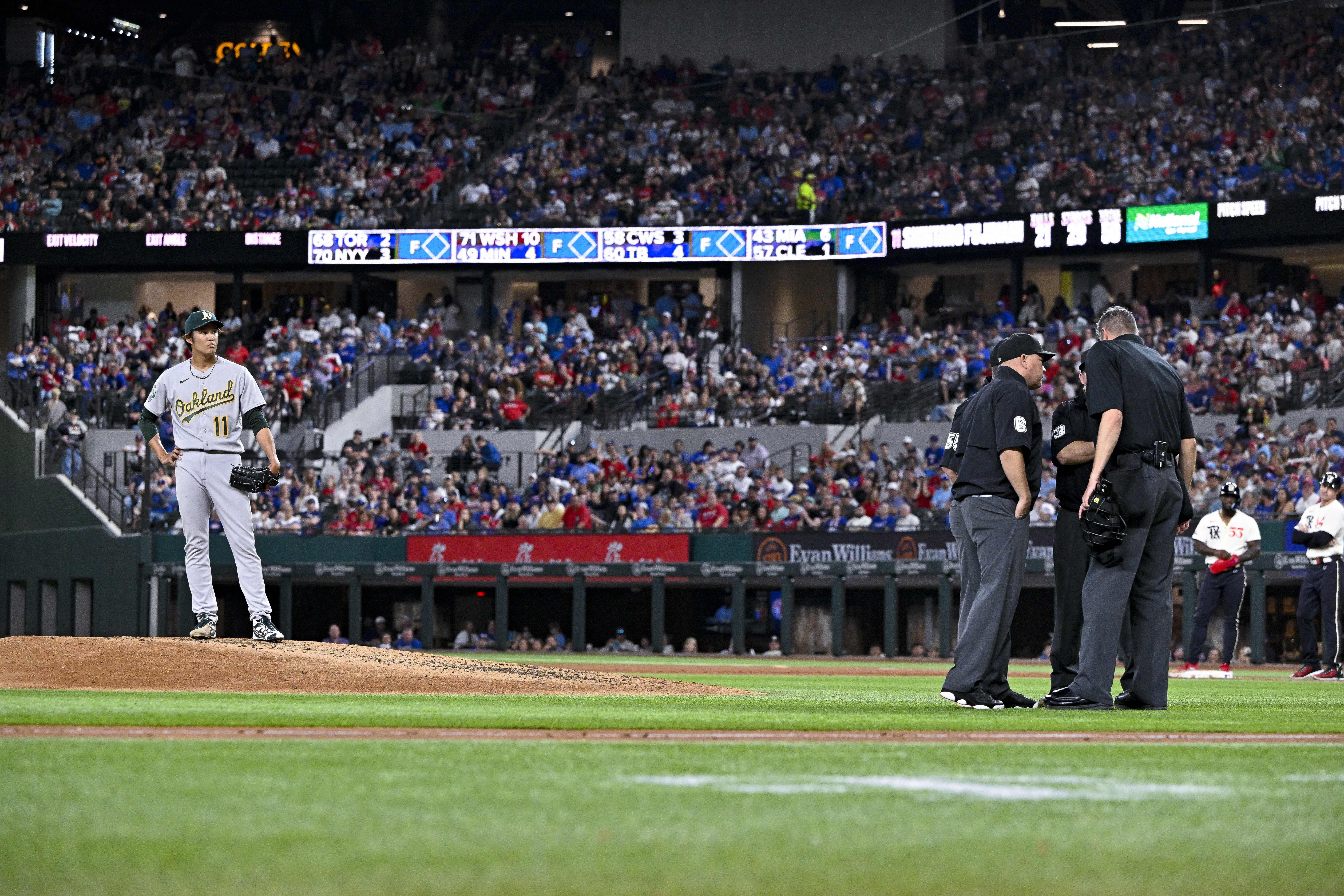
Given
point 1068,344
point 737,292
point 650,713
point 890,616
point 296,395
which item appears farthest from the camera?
point 737,292

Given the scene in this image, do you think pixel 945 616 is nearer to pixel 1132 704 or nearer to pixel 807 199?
pixel 807 199

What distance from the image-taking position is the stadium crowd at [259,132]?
40.1 meters

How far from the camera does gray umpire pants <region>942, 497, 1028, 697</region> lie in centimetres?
870

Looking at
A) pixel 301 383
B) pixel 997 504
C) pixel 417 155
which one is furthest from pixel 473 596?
pixel 997 504

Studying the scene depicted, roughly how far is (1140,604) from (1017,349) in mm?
1440

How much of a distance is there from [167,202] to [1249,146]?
2371 centimetres

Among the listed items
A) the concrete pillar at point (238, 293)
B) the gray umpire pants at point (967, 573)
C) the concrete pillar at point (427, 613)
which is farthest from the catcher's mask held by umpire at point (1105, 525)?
the concrete pillar at point (238, 293)

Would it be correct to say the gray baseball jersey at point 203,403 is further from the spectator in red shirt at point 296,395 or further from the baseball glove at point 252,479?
the spectator in red shirt at point 296,395

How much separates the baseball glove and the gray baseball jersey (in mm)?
211

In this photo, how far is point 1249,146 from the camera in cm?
3403

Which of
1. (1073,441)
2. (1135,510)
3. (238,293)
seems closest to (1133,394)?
(1073,441)

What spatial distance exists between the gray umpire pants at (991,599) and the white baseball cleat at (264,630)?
4.72 meters

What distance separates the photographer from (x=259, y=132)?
4197 centimetres

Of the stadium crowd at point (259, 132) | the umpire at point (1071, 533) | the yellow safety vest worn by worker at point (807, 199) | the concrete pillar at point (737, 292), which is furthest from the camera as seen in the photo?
the stadium crowd at point (259, 132)
